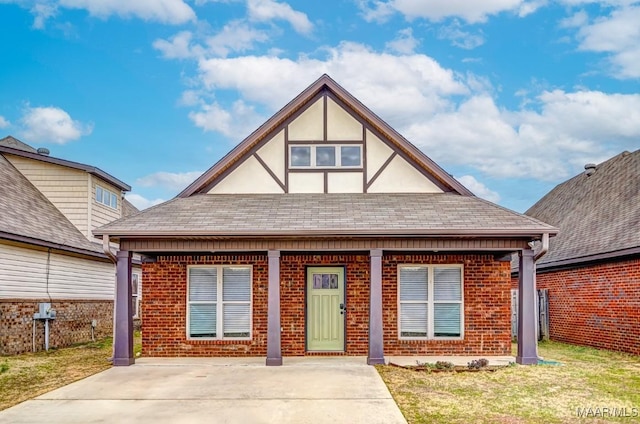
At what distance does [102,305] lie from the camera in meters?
19.3

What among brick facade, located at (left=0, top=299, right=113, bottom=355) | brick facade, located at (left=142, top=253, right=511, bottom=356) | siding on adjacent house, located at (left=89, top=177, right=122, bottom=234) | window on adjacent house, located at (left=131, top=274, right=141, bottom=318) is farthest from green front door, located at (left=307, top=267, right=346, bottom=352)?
window on adjacent house, located at (left=131, top=274, right=141, bottom=318)

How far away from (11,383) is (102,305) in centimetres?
927

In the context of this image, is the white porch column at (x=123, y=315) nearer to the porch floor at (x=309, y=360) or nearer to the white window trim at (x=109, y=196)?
the porch floor at (x=309, y=360)

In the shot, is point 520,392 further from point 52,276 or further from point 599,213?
point 52,276

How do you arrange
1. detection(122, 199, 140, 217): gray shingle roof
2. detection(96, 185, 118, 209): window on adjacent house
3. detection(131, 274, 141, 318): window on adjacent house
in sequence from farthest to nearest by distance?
detection(122, 199, 140, 217): gray shingle roof → detection(131, 274, 141, 318): window on adjacent house → detection(96, 185, 118, 209): window on adjacent house

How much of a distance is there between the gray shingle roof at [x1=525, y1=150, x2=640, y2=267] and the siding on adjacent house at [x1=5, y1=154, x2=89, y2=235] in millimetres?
13601

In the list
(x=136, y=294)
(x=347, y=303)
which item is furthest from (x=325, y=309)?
(x=136, y=294)

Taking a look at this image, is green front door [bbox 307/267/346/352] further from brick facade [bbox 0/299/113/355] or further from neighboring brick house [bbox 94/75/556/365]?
brick facade [bbox 0/299/113/355]

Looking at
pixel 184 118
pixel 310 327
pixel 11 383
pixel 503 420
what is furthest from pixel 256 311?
pixel 184 118

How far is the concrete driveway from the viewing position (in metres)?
7.63

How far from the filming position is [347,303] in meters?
13.7

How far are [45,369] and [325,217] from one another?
6.12 metres

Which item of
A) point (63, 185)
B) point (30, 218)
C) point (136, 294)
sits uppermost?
point (63, 185)

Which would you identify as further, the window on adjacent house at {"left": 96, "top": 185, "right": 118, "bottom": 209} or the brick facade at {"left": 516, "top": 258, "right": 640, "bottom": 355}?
the window on adjacent house at {"left": 96, "top": 185, "right": 118, "bottom": 209}
